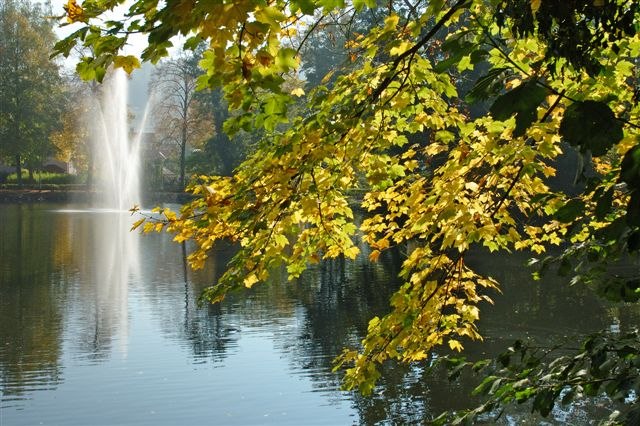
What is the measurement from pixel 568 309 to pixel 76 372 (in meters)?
7.46

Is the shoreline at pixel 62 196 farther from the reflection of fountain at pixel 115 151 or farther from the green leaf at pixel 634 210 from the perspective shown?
the green leaf at pixel 634 210

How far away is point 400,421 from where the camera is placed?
763cm

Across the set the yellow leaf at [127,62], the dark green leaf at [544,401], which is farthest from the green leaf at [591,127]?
the yellow leaf at [127,62]

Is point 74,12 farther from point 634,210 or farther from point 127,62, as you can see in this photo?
point 634,210

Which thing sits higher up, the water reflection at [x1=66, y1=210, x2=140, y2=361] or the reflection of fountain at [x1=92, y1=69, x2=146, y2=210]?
the reflection of fountain at [x1=92, y1=69, x2=146, y2=210]

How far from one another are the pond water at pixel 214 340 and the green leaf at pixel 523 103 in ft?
20.0

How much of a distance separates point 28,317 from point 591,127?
12.0 metres

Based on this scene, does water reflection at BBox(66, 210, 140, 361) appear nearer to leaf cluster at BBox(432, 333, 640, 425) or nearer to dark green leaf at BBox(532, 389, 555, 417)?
leaf cluster at BBox(432, 333, 640, 425)

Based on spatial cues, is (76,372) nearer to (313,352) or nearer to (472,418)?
(313,352)

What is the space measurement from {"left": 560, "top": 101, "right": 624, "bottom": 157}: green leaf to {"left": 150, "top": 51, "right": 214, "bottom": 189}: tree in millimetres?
49015

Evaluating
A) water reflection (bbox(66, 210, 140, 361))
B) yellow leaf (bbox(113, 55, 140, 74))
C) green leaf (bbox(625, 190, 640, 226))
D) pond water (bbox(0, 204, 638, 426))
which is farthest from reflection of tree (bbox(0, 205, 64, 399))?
green leaf (bbox(625, 190, 640, 226))

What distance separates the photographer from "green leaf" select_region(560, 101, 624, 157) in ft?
5.90

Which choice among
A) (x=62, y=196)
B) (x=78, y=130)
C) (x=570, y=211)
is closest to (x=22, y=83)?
(x=78, y=130)

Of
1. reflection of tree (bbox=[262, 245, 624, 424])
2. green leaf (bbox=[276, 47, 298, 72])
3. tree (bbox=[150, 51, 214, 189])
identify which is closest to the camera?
green leaf (bbox=[276, 47, 298, 72])
